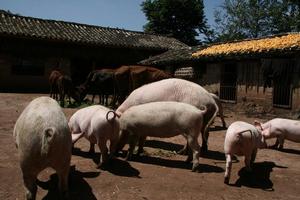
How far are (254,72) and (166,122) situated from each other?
31.4ft

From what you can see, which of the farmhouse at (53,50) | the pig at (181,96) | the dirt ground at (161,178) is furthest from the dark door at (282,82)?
the farmhouse at (53,50)

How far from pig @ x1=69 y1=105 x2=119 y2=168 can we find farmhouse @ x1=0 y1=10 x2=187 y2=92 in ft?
50.2

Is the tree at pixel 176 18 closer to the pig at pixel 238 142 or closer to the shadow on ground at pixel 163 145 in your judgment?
the shadow on ground at pixel 163 145

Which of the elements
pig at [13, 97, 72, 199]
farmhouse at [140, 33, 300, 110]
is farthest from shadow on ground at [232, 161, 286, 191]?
farmhouse at [140, 33, 300, 110]

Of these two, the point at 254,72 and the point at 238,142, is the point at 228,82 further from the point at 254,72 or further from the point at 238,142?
the point at 238,142

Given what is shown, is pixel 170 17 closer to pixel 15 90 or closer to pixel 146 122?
pixel 15 90

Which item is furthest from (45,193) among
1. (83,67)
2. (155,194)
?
(83,67)

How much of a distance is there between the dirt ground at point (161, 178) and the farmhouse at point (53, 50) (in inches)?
563

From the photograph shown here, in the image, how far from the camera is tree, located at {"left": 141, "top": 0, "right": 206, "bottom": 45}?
3869cm

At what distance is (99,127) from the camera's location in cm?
514

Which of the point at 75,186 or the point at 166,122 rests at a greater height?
the point at 166,122

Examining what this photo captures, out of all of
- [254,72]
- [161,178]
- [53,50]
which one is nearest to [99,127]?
[161,178]

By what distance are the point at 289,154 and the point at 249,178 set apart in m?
2.24

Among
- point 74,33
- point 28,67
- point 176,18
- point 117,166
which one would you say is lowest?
point 117,166
